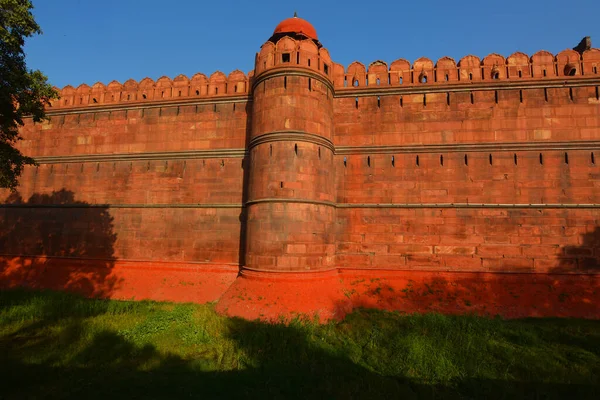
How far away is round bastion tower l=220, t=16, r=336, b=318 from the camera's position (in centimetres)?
912

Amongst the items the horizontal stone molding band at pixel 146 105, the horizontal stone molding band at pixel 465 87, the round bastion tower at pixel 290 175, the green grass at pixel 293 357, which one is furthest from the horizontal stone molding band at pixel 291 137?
the green grass at pixel 293 357

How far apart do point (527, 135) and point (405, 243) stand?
217 inches

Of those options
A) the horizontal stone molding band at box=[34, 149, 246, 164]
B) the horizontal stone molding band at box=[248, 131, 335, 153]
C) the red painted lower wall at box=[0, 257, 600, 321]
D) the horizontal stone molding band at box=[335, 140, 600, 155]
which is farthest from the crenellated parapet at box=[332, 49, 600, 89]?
the red painted lower wall at box=[0, 257, 600, 321]

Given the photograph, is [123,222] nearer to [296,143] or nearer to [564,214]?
[296,143]

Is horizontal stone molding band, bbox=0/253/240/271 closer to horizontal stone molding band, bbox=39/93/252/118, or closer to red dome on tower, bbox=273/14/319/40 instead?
horizontal stone molding band, bbox=39/93/252/118

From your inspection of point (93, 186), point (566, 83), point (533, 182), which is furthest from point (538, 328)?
point (93, 186)

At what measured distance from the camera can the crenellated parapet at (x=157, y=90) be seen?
39.1 ft

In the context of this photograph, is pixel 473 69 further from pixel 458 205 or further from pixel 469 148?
pixel 458 205

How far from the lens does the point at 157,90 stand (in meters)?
12.5

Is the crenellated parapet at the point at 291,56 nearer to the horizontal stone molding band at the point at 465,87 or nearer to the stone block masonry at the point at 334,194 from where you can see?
the stone block masonry at the point at 334,194

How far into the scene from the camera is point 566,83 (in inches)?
399

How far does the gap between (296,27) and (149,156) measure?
8.37 metres

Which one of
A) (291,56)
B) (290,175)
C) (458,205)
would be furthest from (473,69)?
(290,175)

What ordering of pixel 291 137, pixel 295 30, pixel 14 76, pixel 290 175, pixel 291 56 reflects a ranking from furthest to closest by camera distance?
pixel 295 30, pixel 291 56, pixel 291 137, pixel 290 175, pixel 14 76
